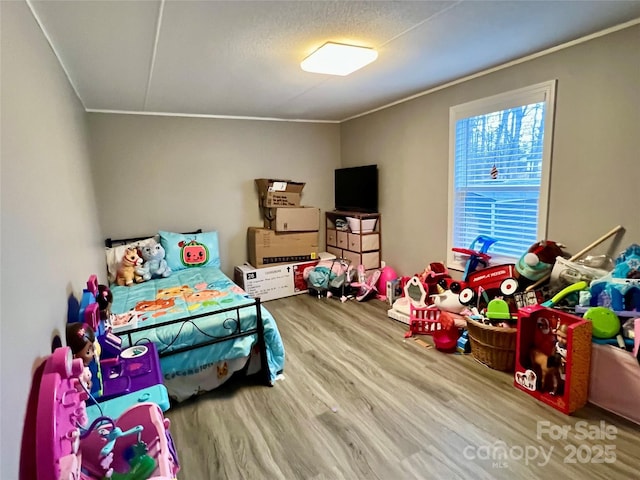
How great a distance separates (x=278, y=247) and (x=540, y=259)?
2.71 metres

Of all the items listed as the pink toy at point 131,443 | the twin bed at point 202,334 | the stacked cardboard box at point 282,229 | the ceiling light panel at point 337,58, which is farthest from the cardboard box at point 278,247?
the pink toy at point 131,443

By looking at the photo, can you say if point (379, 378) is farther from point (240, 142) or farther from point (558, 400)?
point (240, 142)

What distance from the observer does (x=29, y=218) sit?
123 cm

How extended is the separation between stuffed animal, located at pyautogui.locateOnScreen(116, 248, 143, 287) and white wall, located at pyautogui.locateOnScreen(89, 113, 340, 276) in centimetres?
52

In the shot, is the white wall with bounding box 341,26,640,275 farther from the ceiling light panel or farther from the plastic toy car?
the ceiling light panel

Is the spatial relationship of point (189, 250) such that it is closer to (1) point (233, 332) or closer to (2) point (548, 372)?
(1) point (233, 332)

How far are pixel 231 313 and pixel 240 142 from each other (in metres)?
2.55

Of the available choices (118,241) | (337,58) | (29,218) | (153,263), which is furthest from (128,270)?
(337,58)

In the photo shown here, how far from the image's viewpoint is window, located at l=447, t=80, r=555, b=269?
8.80 ft

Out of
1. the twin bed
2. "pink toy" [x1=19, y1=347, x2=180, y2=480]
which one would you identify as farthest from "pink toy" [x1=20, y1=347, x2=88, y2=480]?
the twin bed

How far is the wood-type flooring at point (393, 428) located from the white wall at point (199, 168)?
2202mm

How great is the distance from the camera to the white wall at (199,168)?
3.79 metres

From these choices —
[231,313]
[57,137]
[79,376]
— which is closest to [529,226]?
[231,313]

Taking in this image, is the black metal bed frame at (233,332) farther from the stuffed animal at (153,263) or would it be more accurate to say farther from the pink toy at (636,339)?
the pink toy at (636,339)
